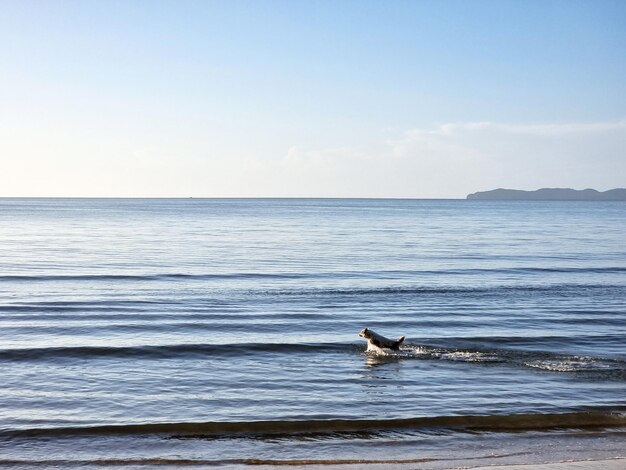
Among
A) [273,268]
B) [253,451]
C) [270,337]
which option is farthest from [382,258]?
[253,451]

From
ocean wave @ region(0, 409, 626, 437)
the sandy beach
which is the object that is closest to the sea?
ocean wave @ region(0, 409, 626, 437)

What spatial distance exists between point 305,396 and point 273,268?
24247 mm

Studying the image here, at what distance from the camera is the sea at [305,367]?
40.9ft

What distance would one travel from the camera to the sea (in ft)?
40.9

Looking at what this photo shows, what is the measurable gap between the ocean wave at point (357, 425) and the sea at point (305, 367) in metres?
0.04

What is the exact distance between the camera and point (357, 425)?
1355 cm

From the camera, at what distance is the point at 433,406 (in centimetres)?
→ 1474

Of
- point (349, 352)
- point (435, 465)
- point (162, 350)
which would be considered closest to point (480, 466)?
point (435, 465)

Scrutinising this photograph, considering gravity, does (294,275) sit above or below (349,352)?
above

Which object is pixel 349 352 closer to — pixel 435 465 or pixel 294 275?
pixel 435 465

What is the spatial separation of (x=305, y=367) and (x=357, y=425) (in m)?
4.66

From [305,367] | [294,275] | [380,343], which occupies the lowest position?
[305,367]

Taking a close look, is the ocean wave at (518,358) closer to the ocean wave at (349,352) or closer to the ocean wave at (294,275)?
the ocean wave at (349,352)

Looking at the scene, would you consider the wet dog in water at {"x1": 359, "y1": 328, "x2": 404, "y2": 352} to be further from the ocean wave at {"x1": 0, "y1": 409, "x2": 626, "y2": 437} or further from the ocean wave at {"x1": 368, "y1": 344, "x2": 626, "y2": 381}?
the ocean wave at {"x1": 0, "y1": 409, "x2": 626, "y2": 437}
